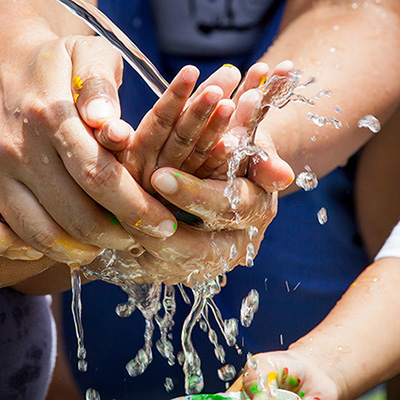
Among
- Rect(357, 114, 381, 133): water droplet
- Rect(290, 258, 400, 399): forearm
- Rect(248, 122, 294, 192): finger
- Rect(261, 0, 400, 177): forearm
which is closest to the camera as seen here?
Rect(248, 122, 294, 192): finger

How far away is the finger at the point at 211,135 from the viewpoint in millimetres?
Answer: 781

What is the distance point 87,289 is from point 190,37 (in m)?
0.81

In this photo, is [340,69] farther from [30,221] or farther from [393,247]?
[30,221]

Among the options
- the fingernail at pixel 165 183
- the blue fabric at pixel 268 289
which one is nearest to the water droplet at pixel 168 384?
the blue fabric at pixel 268 289

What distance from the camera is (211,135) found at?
31.6 inches

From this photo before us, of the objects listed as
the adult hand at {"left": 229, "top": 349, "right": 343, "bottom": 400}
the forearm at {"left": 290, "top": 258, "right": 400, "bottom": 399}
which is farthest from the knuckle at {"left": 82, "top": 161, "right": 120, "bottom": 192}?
the forearm at {"left": 290, "top": 258, "right": 400, "bottom": 399}

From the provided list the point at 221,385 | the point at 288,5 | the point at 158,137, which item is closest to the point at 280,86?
the point at 158,137

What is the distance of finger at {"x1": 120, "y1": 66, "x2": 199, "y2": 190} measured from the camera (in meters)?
0.73

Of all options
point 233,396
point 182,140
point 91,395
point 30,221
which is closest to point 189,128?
point 182,140

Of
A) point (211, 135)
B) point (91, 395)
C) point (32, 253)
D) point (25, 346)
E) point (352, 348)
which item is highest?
point (211, 135)

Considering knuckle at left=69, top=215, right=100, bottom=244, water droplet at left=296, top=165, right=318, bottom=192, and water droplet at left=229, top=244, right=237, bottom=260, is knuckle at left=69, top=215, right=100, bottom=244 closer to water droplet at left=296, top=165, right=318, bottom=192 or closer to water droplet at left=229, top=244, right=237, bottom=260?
water droplet at left=229, top=244, right=237, bottom=260

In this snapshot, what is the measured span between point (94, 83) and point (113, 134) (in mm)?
79

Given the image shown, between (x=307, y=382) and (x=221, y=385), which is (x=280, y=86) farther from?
(x=221, y=385)

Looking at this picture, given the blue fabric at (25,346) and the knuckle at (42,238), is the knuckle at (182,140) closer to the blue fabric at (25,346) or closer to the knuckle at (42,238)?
the knuckle at (42,238)
